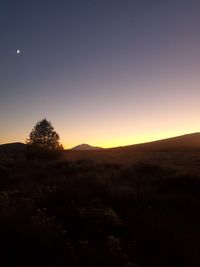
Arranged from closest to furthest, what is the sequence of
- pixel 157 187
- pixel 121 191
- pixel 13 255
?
pixel 13 255 < pixel 121 191 < pixel 157 187

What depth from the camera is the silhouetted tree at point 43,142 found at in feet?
167

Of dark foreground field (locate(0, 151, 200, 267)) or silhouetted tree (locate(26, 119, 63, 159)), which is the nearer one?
dark foreground field (locate(0, 151, 200, 267))

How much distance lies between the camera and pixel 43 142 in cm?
5250

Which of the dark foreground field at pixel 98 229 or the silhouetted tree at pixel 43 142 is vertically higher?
the silhouetted tree at pixel 43 142

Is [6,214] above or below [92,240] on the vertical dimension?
above

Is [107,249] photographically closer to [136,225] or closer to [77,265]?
[77,265]

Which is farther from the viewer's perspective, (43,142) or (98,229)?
(43,142)

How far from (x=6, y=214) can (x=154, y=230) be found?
12.5ft

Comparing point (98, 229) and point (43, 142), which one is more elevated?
point (43, 142)

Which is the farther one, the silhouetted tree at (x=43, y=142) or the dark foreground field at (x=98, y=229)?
the silhouetted tree at (x=43, y=142)

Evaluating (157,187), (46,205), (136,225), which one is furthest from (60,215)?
(157,187)

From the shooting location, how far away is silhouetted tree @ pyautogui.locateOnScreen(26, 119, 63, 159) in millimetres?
50938

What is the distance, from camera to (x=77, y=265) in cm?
655

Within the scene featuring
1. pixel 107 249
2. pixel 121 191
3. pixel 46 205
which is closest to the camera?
pixel 107 249
